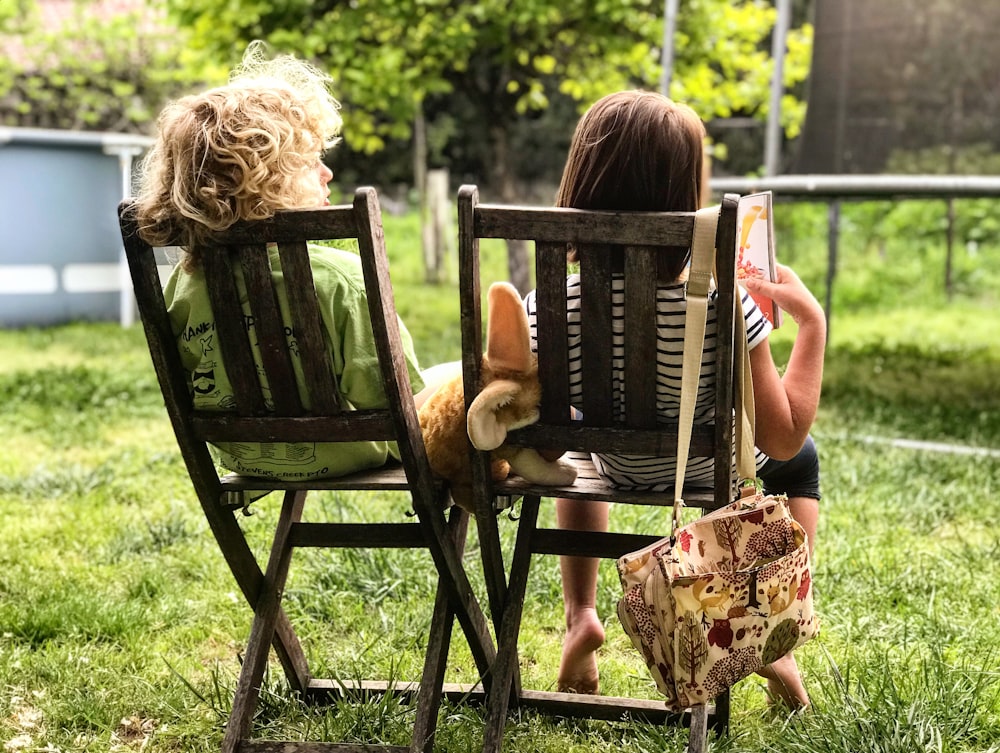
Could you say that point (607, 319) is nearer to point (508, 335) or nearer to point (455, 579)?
point (508, 335)

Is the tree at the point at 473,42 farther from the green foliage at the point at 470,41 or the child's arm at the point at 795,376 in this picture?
the child's arm at the point at 795,376

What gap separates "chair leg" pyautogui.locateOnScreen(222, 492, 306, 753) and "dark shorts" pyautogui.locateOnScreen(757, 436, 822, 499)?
100 cm

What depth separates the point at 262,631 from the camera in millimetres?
2305

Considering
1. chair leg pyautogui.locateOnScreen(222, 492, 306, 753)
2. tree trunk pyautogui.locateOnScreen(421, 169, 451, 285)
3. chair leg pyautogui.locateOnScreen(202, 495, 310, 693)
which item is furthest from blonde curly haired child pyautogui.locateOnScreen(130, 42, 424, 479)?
tree trunk pyautogui.locateOnScreen(421, 169, 451, 285)

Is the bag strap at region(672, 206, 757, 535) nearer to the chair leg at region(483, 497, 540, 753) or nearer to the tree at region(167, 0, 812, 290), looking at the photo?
the chair leg at region(483, 497, 540, 753)

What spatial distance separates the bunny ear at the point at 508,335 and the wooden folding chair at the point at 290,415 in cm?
16

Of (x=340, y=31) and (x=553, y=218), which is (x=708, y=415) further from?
(x=340, y=31)

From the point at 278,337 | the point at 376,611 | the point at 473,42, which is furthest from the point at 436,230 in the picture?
the point at 278,337

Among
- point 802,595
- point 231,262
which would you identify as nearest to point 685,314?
point 802,595

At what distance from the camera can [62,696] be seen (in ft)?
8.31

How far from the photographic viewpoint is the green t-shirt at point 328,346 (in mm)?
2008

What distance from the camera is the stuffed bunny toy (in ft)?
6.34

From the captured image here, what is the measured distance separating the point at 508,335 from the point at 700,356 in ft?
1.12

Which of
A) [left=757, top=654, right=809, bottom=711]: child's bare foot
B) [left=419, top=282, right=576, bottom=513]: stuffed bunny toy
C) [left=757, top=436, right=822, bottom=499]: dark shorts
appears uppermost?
[left=419, top=282, right=576, bottom=513]: stuffed bunny toy
